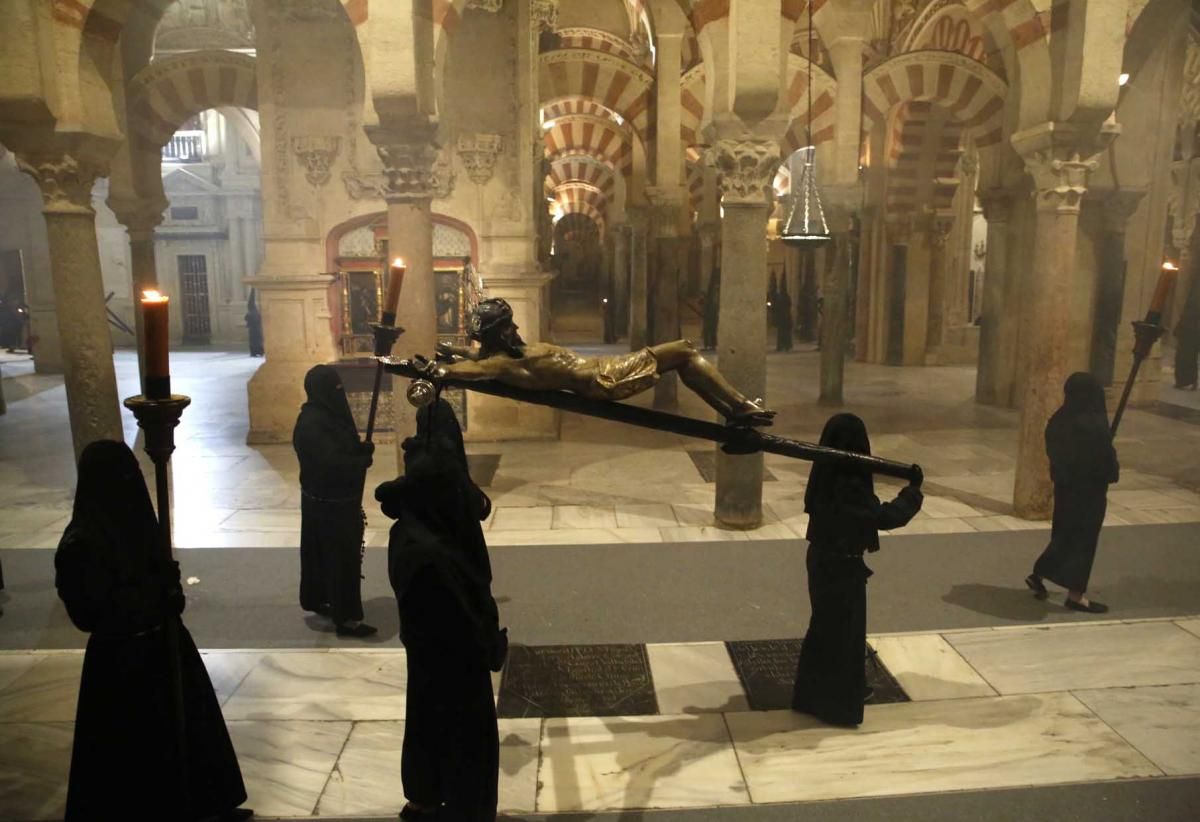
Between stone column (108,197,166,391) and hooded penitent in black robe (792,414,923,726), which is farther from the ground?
stone column (108,197,166,391)

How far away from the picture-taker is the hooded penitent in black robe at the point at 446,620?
218 cm

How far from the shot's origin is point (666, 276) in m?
10.4

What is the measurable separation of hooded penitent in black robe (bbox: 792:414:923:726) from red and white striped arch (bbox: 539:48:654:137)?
9.28 metres

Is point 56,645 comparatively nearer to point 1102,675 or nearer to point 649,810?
point 649,810

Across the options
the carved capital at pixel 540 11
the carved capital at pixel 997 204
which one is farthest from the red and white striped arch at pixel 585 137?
the carved capital at pixel 997 204

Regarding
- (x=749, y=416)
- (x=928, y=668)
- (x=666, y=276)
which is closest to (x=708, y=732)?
(x=928, y=668)

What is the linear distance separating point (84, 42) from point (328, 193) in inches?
124

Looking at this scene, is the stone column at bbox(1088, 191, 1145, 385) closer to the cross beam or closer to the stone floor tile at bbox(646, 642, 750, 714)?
the stone floor tile at bbox(646, 642, 750, 714)

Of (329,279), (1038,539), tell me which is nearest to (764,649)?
(1038,539)

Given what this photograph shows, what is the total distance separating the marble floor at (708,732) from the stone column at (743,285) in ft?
6.03

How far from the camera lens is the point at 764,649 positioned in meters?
3.89

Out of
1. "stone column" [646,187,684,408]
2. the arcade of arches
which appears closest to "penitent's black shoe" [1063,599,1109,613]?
the arcade of arches

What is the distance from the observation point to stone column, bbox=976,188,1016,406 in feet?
33.2

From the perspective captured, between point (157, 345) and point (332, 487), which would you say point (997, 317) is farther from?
point (157, 345)
